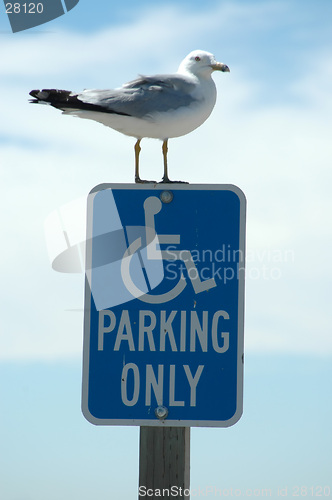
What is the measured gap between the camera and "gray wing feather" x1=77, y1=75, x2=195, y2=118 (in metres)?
4.23

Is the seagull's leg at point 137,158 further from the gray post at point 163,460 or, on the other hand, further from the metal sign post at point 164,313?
the gray post at point 163,460

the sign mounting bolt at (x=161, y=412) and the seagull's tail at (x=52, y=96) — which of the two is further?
the seagull's tail at (x=52, y=96)

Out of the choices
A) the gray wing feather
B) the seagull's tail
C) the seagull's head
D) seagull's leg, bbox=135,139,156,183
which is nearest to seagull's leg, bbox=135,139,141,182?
seagull's leg, bbox=135,139,156,183

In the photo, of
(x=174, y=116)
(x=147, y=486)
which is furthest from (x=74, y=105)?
(x=147, y=486)

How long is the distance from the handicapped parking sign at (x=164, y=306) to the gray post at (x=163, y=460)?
140 mm

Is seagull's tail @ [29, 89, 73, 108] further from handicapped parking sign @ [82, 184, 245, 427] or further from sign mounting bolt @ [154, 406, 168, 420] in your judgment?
sign mounting bolt @ [154, 406, 168, 420]

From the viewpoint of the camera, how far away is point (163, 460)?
10.1 feet

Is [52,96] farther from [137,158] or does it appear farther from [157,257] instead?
[157,257]

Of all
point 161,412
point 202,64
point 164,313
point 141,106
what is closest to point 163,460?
point 161,412

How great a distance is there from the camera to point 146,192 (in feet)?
10.4

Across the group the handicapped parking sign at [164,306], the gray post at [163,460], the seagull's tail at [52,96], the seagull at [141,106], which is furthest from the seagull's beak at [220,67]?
the gray post at [163,460]

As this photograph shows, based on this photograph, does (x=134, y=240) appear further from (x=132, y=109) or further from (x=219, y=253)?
(x=132, y=109)

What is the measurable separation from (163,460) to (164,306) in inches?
27.1

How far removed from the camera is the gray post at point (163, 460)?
306 centimetres
